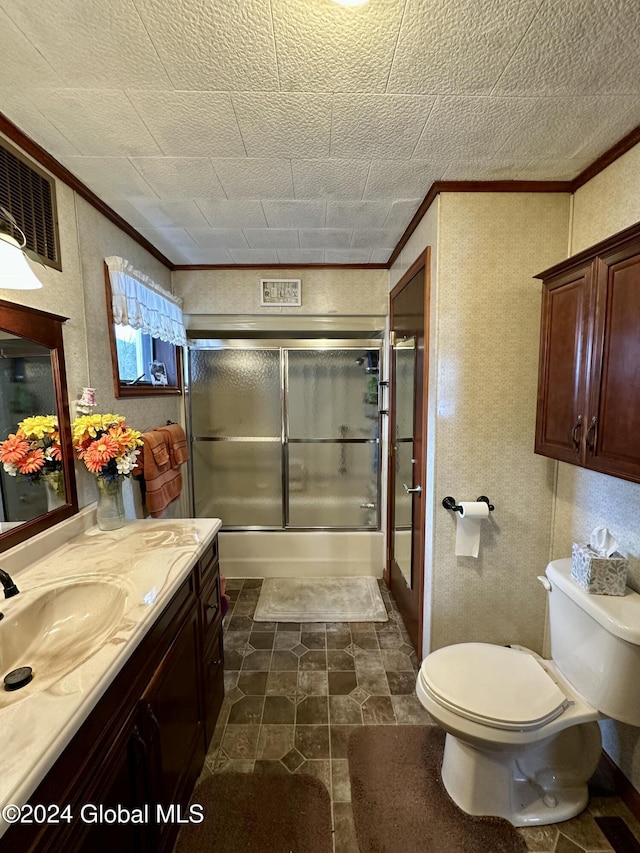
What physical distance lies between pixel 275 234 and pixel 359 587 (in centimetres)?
247

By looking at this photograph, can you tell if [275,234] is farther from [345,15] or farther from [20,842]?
[20,842]

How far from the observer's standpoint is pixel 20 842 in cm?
57

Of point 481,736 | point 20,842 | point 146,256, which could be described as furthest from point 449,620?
point 146,256

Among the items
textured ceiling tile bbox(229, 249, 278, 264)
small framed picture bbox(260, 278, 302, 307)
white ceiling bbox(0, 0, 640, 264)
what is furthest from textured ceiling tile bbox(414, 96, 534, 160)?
small framed picture bbox(260, 278, 302, 307)

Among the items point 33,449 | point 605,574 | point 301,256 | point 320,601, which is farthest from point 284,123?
point 320,601

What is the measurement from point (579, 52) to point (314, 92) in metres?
0.72

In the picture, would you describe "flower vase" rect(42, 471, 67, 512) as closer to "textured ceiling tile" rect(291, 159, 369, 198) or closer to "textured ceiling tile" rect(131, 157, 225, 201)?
"textured ceiling tile" rect(131, 157, 225, 201)

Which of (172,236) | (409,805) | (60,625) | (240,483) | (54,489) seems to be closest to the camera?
(60,625)

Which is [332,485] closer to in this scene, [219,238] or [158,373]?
[158,373]

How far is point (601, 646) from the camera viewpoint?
1.18 m

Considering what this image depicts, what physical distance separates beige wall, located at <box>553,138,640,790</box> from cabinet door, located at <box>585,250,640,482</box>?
0.26 metres

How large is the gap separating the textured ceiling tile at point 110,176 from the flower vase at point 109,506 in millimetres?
1281

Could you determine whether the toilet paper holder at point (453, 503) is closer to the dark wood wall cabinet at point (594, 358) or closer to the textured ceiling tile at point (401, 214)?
the dark wood wall cabinet at point (594, 358)

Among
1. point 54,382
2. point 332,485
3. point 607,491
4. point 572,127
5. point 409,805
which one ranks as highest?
point 572,127
